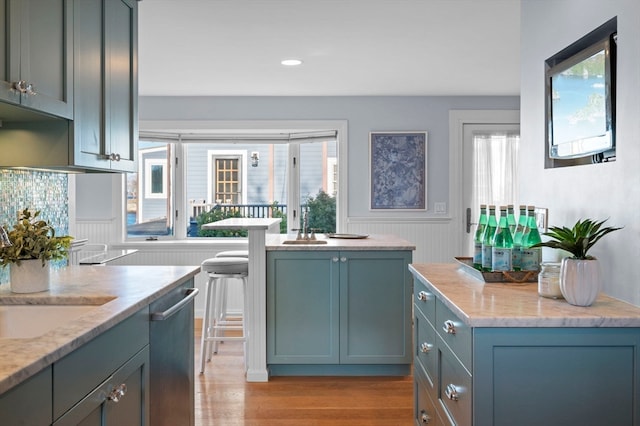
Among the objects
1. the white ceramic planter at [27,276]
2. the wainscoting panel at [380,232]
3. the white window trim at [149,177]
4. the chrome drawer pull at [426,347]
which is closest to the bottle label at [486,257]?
the chrome drawer pull at [426,347]

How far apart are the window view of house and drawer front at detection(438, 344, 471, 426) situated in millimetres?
3743

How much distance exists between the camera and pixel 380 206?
5426 millimetres

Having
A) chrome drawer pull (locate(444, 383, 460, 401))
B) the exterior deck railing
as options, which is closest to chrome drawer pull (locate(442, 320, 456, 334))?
chrome drawer pull (locate(444, 383, 460, 401))

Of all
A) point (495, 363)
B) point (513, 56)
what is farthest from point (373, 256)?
point (495, 363)

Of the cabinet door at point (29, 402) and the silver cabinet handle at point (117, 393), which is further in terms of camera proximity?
the silver cabinet handle at point (117, 393)

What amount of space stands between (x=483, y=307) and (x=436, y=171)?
3.90m

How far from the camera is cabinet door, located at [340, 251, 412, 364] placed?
366 centimetres

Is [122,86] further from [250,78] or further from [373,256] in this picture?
[250,78]

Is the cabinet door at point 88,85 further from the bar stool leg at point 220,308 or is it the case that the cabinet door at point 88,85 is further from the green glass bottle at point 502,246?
the bar stool leg at point 220,308

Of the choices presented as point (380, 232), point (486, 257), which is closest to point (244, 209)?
point (380, 232)

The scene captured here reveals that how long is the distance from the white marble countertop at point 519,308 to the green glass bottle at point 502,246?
90 mm

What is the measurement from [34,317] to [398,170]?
13.3 ft

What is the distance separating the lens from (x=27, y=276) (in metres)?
1.90

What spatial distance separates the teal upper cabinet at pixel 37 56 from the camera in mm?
1515
